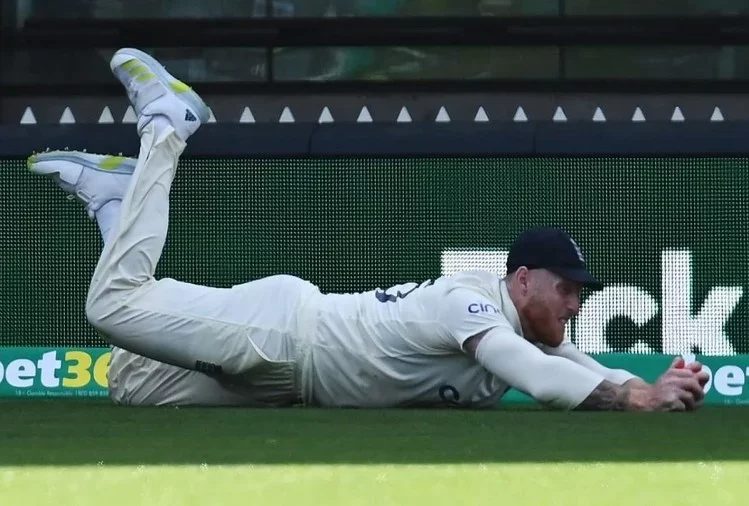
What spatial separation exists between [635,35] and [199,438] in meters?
7.34

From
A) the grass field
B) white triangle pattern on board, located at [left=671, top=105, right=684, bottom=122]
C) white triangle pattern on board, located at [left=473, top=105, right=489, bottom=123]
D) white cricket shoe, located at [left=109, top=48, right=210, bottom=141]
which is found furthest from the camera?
white triangle pattern on board, located at [left=671, top=105, right=684, bottom=122]

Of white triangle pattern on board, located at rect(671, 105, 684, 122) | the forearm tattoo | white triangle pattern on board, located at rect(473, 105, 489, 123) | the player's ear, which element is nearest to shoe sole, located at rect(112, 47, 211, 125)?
→ the player's ear

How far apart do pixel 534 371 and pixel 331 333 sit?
863mm

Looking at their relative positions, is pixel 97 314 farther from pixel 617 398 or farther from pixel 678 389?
pixel 678 389

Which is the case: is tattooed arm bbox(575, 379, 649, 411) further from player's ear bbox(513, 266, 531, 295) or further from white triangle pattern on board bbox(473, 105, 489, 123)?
white triangle pattern on board bbox(473, 105, 489, 123)

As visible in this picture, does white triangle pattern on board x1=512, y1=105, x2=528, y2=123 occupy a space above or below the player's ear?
above

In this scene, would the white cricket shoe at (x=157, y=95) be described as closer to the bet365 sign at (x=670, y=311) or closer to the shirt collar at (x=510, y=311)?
the shirt collar at (x=510, y=311)

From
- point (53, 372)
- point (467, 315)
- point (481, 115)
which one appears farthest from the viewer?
point (481, 115)

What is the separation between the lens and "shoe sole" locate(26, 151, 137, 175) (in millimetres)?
7074

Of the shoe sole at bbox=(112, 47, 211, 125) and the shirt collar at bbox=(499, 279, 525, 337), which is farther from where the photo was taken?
the shoe sole at bbox=(112, 47, 211, 125)

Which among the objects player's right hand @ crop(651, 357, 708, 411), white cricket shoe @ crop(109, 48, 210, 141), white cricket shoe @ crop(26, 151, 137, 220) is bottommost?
player's right hand @ crop(651, 357, 708, 411)

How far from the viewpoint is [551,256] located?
19.1 feet

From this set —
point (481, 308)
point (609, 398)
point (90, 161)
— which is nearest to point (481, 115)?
point (90, 161)

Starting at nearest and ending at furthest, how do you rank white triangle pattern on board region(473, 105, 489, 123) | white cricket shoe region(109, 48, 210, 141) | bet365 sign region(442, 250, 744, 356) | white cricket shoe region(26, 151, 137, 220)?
white cricket shoe region(109, 48, 210, 141) < white cricket shoe region(26, 151, 137, 220) < bet365 sign region(442, 250, 744, 356) < white triangle pattern on board region(473, 105, 489, 123)
